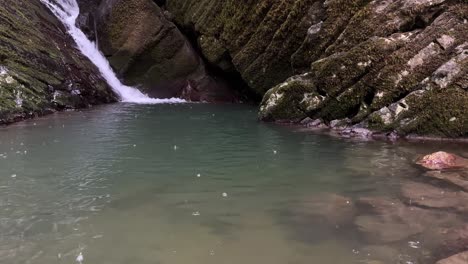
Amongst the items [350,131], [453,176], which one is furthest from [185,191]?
[350,131]

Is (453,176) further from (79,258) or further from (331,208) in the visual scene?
(79,258)

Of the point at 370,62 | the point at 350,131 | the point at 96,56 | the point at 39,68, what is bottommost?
the point at 350,131

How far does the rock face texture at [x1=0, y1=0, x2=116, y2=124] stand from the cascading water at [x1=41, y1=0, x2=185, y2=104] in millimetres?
747

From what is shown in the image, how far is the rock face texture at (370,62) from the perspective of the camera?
13789 millimetres

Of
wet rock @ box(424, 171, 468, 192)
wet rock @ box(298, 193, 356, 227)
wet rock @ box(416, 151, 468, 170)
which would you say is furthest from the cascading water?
wet rock @ box(298, 193, 356, 227)

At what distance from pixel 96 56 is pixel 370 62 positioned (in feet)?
61.6

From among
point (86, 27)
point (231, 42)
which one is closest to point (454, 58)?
point (231, 42)

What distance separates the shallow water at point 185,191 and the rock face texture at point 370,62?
1.43 m

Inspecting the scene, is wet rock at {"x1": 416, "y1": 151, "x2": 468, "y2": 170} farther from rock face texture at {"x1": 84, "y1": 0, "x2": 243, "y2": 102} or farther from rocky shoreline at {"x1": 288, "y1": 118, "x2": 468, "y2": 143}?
rock face texture at {"x1": 84, "y1": 0, "x2": 243, "y2": 102}

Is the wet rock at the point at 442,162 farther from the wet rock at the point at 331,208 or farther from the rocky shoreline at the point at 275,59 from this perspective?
the rocky shoreline at the point at 275,59

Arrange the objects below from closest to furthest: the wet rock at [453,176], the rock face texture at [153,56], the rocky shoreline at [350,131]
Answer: the wet rock at [453,176]
the rocky shoreline at [350,131]
the rock face texture at [153,56]

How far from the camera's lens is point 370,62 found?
1572cm

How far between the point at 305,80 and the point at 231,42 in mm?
8312

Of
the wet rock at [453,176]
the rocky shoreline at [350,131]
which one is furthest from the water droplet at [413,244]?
the rocky shoreline at [350,131]
